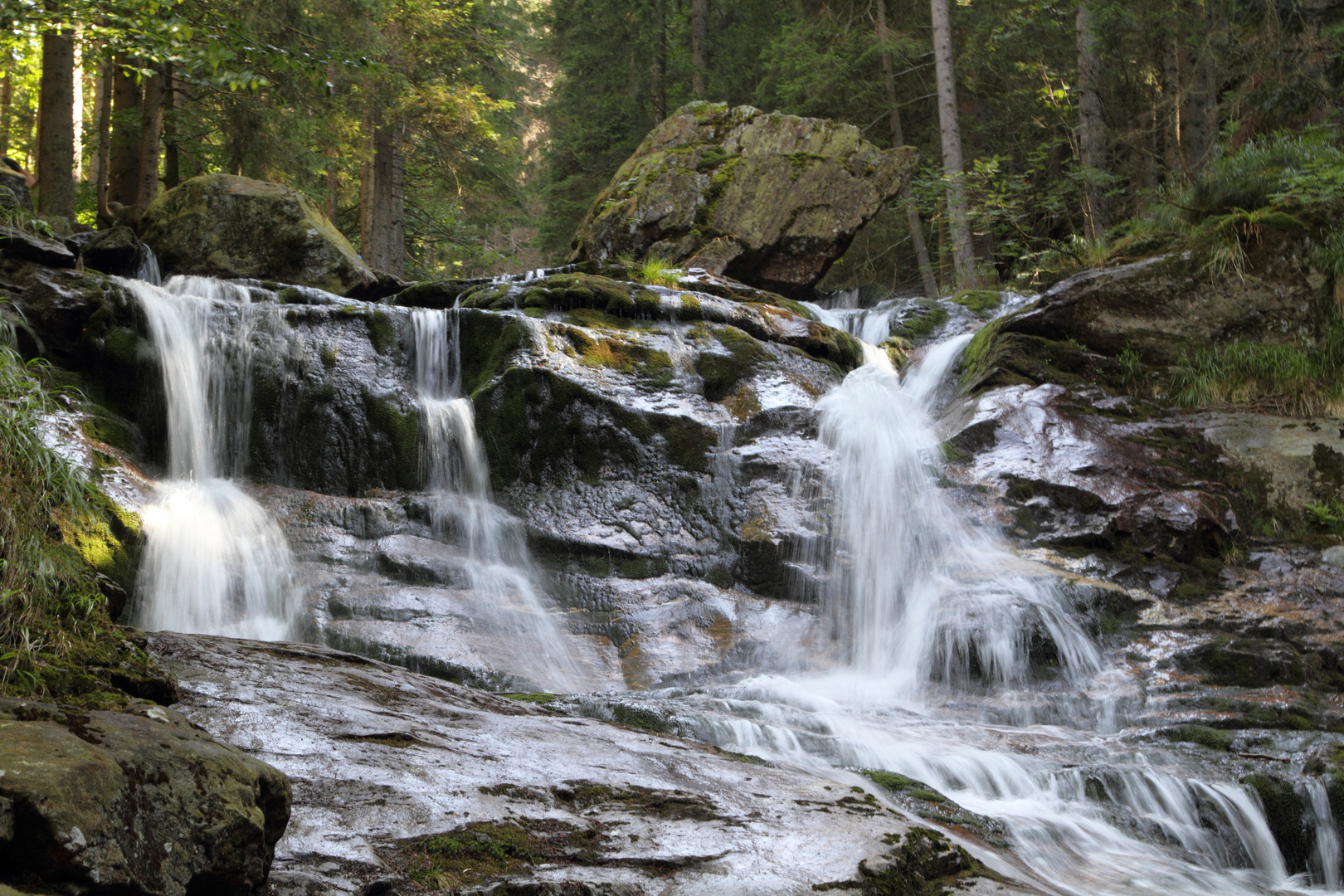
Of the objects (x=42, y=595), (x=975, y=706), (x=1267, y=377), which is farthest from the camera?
(x=1267, y=377)

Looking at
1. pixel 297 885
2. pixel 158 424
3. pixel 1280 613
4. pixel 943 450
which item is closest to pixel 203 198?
pixel 158 424

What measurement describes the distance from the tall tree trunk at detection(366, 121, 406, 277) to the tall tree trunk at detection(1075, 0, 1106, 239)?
40.7 ft

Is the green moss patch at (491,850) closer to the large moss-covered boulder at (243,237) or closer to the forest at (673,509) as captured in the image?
the forest at (673,509)

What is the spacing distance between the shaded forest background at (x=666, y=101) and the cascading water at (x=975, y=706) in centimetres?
518

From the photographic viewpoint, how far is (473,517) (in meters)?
8.66

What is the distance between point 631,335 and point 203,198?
269 inches

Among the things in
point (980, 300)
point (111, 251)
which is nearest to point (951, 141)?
point (980, 300)

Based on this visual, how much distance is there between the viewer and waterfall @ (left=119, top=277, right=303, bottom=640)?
6.84 metres

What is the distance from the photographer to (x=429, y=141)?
19109 mm

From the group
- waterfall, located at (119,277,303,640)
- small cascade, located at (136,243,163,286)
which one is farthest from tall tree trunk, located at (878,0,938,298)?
waterfall, located at (119,277,303,640)

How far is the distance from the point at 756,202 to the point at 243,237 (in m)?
7.93

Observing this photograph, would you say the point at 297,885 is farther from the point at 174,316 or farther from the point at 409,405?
the point at 174,316

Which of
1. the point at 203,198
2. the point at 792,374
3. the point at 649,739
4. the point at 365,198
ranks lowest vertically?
the point at 649,739

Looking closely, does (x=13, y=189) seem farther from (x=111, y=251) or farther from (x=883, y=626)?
(x=883, y=626)
